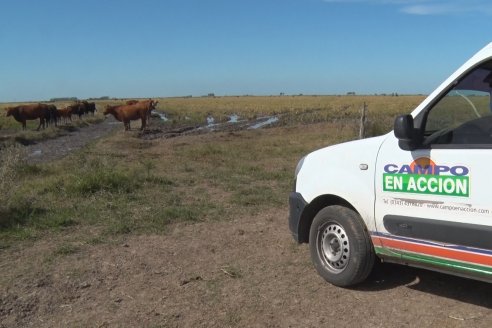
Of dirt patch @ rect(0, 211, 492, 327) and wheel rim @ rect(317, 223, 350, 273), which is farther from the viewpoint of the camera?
wheel rim @ rect(317, 223, 350, 273)

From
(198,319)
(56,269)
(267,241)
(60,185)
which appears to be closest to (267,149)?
(60,185)

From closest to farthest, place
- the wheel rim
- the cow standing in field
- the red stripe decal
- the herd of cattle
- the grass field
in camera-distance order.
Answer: the red stripe decal → the wheel rim → the grass field → the herd of cattle → the cow standing in field

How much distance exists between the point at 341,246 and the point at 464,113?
165cm

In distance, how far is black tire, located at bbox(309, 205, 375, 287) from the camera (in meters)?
4.93

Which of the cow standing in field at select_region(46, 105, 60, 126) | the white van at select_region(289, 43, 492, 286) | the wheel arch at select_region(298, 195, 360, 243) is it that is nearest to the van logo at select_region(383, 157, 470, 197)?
the white van at select_region(289, 43, 492, 286)

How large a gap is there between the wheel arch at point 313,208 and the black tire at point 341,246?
11 centimetres

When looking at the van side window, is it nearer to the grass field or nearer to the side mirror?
the side mirror

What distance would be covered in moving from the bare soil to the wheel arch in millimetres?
448

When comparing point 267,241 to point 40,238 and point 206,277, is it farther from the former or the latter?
point 40,238

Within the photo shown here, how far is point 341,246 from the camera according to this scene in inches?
203

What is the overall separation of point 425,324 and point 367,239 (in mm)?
900

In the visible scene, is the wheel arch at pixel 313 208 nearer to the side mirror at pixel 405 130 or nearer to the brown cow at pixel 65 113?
the side mirror at pixel 405 130

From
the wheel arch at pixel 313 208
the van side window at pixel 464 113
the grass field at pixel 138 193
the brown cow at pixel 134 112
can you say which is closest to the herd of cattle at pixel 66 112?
the brown cow at pixel 134 112

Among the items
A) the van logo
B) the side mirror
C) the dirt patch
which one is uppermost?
the side mirror
